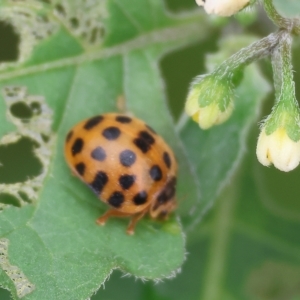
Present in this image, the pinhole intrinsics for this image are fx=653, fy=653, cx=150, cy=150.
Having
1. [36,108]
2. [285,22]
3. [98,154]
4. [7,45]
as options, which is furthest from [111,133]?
[7,45]

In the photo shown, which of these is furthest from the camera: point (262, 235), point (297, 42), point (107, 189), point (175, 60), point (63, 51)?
point (175, 60)

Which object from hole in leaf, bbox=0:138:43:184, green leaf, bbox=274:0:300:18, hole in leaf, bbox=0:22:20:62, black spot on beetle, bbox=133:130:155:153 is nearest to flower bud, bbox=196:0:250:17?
green leaf, bbox=274:0:300:18

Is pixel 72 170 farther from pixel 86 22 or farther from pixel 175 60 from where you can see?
pixel 175 60

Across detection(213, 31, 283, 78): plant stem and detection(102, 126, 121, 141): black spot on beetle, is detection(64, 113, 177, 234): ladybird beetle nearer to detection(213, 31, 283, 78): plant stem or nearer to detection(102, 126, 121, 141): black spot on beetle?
detection(102, 126, 121, 141): black spot on beetle

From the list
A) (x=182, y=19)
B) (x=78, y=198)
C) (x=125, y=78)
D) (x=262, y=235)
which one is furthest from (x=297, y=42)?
(x=78, y=198)

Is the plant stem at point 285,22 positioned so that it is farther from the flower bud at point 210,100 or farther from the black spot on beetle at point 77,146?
the black spot on beetle at point 77,146

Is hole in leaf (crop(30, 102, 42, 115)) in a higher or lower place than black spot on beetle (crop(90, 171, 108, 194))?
higher
